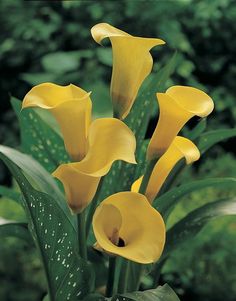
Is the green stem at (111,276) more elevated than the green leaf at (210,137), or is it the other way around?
the green leaf at (210,137)

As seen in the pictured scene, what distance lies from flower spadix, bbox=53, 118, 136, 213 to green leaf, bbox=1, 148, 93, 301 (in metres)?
0.04

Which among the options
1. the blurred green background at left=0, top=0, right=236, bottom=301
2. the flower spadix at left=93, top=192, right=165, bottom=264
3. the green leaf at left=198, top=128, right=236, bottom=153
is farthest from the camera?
the blurred green background at left=0, top=0, right=236, bottom=301

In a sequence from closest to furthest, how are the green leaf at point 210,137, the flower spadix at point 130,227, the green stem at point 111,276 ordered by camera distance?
the flower spadix at point 130,227 → the green stem at point 111,276 → the green leaf at point 210,137

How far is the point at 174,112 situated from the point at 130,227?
13 centimetres

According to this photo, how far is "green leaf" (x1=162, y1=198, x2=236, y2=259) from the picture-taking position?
950mm

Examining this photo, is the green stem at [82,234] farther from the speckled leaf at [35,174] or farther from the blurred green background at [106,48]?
the blurred green background at [106,48]

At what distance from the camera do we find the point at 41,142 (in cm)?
110

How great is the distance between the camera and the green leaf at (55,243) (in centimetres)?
81

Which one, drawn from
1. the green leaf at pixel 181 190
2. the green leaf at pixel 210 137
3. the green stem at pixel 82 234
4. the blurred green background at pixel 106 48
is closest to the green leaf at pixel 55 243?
the green stem at pixel 82 234

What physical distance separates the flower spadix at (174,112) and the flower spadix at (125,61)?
0.04 meters

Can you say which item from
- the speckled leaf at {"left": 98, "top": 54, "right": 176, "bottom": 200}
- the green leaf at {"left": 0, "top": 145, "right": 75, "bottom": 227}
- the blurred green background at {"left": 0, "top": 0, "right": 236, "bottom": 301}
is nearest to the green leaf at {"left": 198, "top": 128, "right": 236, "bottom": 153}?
the speckled leaf at {"left": 98, "top": 54, "right": 176, "bottom": 200}

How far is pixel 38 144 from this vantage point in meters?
1.09

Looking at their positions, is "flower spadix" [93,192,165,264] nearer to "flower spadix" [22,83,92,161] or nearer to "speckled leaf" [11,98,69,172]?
"flower spadix" [22,83,92,161]

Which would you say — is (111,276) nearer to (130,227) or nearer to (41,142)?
(130,227)
